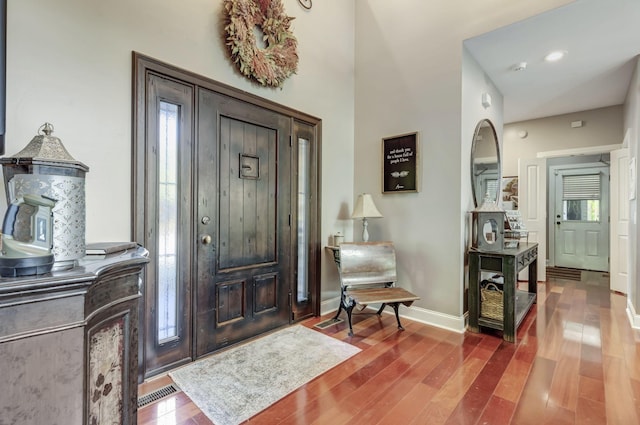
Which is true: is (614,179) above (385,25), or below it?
below

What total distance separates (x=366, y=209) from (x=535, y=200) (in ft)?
11.6

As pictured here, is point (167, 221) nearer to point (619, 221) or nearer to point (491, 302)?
point (491, 302)

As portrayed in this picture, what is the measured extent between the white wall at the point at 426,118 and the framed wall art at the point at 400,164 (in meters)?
0.08

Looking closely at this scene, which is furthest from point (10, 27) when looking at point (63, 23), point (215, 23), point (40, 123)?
point (215, 23)

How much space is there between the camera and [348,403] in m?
1.82

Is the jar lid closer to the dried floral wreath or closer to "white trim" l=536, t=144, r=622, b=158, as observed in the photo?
the dried floral wreath

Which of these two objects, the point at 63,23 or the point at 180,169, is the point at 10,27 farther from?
the point at 180,169

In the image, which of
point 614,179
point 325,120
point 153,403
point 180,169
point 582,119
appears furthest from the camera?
point 582,119

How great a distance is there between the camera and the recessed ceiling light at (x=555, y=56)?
3041 millimetres

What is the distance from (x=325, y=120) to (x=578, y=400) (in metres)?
3.05

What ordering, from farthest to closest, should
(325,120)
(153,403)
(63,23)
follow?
(325,120) < (153,403) < (63,23)

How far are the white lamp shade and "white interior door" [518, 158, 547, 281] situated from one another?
3177 mm

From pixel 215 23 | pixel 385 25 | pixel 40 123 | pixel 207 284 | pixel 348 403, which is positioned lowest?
pixel 348 403

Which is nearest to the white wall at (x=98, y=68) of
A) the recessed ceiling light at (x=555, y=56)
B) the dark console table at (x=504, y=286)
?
the dark console table at (x=504, y=286)
